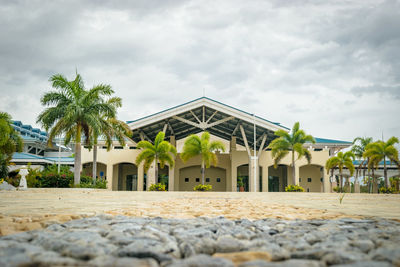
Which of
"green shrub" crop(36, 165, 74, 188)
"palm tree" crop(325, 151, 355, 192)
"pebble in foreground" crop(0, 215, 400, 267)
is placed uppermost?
"palm tree" crop(325, 151, 355, 192)

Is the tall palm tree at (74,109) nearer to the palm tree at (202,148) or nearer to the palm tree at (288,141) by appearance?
the palm tree at (202,148)

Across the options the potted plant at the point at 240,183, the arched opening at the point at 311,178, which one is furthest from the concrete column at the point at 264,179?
the arched opening at the point at 311,178

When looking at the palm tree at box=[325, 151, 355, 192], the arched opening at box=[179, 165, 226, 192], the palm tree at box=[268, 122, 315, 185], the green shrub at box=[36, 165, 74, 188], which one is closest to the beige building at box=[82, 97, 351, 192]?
the arched opening at box=[179, 165, 226, 192]

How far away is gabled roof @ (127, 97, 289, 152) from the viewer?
25.2 m

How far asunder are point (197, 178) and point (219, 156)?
11.5ft

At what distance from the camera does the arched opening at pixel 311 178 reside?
31.8 metres

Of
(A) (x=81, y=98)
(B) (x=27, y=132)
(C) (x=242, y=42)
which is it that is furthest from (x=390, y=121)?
(B) (x=27, y=132)

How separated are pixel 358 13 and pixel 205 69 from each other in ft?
30.1

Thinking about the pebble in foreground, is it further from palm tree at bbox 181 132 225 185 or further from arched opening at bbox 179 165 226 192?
arched opening at bbox 179 165 226 192

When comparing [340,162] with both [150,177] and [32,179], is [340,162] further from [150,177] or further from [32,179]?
[32,179]

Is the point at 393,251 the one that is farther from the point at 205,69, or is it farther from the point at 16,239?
the point at 205,69

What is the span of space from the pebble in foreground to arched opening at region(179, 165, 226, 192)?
29.4 meters

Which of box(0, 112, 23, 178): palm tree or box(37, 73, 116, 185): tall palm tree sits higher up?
A: box(37, 73, 116, 185): tall palm tree

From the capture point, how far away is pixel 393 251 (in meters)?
1.74
